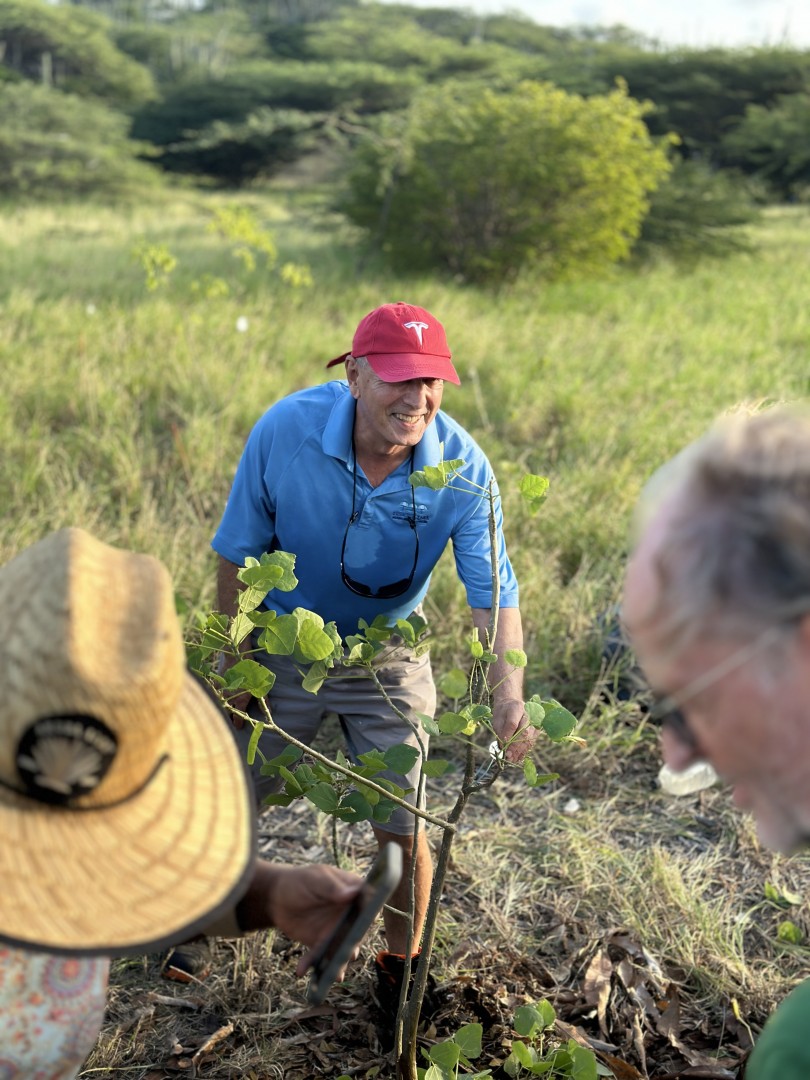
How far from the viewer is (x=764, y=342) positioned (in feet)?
25.7

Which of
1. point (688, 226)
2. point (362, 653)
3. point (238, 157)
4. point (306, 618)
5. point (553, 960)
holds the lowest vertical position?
point (238, 157)

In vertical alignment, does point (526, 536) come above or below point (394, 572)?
below

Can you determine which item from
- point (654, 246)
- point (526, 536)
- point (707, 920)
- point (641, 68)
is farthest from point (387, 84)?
point (707, 920)

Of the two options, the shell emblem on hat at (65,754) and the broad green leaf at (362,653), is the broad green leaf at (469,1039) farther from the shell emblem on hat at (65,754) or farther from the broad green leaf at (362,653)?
the shell emblem on hat at (65,754)

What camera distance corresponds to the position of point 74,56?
34062 mm

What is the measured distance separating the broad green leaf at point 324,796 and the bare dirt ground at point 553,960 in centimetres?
67

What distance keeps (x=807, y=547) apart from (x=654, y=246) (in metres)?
12.7

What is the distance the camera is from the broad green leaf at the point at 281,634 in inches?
70.1

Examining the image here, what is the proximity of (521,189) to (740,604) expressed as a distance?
1053 centimetres

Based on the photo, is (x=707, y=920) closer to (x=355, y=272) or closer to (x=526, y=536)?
(x=526, y=536)

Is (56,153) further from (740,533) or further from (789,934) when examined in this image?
(740,533)

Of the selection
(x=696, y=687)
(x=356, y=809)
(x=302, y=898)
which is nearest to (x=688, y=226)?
(x=356, y=809)

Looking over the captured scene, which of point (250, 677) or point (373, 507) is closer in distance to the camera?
point (250, 677)

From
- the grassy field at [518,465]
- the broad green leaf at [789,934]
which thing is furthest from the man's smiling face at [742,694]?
the broad green leaf at [789,934]
